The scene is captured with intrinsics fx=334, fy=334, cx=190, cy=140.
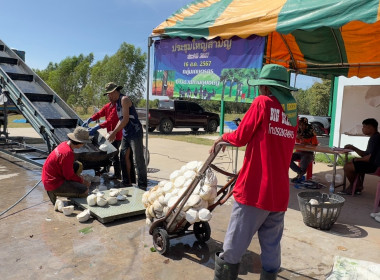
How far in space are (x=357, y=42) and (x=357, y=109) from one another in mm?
3953

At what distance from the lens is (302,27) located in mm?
4609

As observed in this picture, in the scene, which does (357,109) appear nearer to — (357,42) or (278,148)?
(357,42)

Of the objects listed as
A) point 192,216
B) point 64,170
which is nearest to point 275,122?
point 192,216

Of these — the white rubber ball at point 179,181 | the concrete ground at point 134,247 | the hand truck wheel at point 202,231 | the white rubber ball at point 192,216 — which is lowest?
the concrete ground at point 134,247

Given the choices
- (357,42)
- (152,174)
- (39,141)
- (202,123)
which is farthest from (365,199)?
(202,123)

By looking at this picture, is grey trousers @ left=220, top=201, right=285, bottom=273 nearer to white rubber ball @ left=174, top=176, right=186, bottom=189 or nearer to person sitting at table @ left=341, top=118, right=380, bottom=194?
white rubber ball @ left=174, top=176, right=186, bottom=189

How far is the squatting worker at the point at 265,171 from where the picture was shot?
8.48 feet

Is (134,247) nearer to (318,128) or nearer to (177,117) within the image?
(177,117)

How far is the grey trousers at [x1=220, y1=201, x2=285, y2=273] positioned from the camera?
264 centimetres

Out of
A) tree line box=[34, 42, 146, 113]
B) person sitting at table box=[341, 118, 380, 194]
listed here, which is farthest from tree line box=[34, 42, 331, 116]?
person sitting at table box=[341, 118, 380, 194]

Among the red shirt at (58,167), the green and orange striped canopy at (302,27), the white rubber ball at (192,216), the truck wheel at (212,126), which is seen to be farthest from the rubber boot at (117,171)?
the truck wheel at (212,126)

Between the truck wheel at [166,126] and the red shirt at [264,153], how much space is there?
15.2 metres

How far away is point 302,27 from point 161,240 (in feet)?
11.1

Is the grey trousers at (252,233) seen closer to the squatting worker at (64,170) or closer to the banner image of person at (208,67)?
the squatting worker at (64,170)
